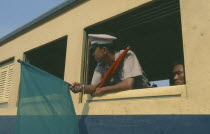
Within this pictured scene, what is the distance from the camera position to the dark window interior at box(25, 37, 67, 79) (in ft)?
16.4

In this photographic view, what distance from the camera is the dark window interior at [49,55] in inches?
197

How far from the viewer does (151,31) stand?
177 inches

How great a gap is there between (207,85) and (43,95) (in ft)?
6.85

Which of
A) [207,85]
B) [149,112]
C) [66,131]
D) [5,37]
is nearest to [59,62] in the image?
[5,37]

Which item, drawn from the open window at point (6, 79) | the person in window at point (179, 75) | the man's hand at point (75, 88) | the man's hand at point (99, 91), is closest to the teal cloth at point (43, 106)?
the man's hand at point (75, 88)

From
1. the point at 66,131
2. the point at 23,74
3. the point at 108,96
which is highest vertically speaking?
the point at 23,74

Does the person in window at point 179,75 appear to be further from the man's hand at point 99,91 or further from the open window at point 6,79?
the open window at point 6,79

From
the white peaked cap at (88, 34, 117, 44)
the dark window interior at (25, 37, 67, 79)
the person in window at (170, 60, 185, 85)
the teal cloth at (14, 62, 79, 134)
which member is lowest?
the teal cloth at (14, 62, 79, 134)

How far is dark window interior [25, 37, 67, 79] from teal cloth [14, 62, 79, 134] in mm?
1631

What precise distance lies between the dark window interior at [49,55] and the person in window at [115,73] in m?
1.29

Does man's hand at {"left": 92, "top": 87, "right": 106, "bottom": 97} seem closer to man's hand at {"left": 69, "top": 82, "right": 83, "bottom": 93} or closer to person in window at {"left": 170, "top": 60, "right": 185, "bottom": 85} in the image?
man's hand at {"left": 69, "top": 82, "right": 83, "bottom": 93}

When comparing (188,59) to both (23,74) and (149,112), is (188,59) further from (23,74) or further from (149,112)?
(23,74)

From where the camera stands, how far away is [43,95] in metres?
3.04

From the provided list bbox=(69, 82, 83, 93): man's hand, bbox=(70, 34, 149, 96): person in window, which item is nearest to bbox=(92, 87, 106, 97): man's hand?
bbox=(70, 34, 149, 96): person in window
